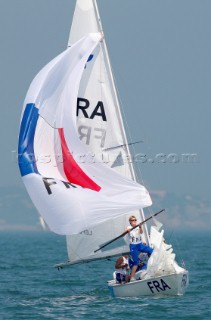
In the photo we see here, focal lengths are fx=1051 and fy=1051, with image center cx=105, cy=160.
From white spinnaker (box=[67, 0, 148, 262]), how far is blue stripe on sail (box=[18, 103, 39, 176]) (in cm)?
175

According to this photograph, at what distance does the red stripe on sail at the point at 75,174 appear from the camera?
2458 centimetres

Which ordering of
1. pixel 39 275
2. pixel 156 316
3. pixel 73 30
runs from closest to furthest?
pixel 156 316 → pixel 73 30 → pixel 39 275

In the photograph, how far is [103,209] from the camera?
24.5 m

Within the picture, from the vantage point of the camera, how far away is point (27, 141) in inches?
966

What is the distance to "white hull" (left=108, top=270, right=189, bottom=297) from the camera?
24516 mm

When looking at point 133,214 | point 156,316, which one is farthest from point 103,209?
point 156,316

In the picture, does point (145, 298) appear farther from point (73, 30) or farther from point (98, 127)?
point (73, 30)

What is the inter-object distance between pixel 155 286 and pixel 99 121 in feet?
14.3

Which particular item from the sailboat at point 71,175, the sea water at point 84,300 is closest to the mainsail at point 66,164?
the sailboat at point 71,175

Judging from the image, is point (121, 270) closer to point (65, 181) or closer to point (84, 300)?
point (84, 300)

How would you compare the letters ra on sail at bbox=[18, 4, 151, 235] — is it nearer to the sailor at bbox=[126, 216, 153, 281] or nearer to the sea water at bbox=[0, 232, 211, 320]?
the sailor at bbox=[126, 216, 153, 281]

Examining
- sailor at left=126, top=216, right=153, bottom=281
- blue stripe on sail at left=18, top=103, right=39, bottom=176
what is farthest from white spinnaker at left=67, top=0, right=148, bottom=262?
blue stripe on sail at left=18, top=103, right=39, bottom=176

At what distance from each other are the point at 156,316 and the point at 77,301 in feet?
Result: 11.1

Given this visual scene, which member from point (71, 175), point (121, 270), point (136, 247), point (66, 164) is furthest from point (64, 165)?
point (121, 270)
